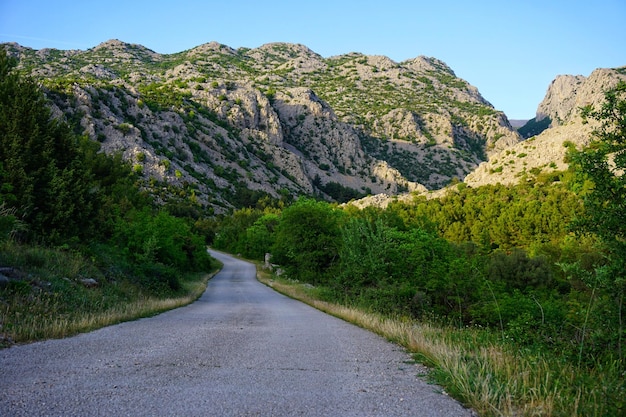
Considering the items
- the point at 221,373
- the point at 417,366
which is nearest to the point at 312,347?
the point at 417,366

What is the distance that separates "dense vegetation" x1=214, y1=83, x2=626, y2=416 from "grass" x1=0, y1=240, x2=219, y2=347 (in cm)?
851

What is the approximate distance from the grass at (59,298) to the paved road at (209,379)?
74 cm

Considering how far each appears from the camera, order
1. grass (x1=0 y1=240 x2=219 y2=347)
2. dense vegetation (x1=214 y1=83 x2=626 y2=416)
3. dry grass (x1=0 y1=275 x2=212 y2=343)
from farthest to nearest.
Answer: grass (x1=0 y1=240 x2=219 y2=347)
dry grass (x1=0 y1=275 x2=212 y2=343)
dense vegetation (x1=214 y1=83 x2=626 y2=416)

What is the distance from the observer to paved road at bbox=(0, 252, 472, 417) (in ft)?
13.1

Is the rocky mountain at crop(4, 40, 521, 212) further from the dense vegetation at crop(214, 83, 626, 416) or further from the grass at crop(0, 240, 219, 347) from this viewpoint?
the grass at crop(0, 240, 219, 347)

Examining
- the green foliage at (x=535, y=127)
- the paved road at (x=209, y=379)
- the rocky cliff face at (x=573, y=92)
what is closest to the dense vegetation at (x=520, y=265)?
the paved road at (x=209, y=379)

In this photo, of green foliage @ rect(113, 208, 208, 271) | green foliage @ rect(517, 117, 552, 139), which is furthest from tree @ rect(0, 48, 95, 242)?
green foliage @ rect(517, 117, 552, 139)

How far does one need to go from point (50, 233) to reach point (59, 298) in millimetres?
7762

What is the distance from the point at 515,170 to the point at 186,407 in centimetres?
8131

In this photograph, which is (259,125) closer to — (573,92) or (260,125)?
(260,125)

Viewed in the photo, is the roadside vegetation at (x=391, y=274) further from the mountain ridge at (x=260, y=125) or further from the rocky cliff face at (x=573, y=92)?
the rocky cliff face at (x=573, y=92)

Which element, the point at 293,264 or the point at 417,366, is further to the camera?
the point at 293,264

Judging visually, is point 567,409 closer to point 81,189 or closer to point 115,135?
point 81,189

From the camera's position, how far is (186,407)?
3984mm
